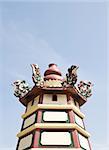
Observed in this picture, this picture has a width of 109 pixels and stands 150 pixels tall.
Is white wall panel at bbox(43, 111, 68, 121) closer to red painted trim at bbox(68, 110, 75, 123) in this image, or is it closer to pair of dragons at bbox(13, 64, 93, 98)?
red painted trim at bbox(68, 110, 75, 123)

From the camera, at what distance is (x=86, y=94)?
15.3m

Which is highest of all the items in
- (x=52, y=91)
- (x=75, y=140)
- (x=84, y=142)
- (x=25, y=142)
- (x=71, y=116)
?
(x=52, y=91)

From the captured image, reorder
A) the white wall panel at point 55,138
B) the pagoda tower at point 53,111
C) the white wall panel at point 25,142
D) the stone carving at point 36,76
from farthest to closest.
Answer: the stone carving at point 36,76 < the white wall panel at point 25,142 < the pagoda tower at point 53,111 < the white wall panel at point 55,138

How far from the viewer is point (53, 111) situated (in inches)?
538

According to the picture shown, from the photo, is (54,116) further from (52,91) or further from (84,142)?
(84,142)

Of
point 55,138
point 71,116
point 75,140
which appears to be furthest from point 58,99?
point 75,140

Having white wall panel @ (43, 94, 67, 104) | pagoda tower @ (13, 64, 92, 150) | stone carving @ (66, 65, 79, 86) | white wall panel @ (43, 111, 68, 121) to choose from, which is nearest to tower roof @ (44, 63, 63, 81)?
pagoda tower @ (13, 64, 92, 150)

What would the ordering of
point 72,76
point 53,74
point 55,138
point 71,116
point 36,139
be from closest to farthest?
point 36,139 → point 55,138 → point 71,116 → point 72,76 → point 53,74

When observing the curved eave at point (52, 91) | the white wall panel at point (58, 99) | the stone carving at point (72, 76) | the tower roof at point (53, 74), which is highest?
the tower roof at point (53, 74)

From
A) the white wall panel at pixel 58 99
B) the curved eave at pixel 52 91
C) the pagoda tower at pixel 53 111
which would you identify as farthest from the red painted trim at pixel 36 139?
the curved eave at pixel 52 91

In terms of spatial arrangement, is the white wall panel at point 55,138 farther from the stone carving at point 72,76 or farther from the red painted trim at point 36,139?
the stone carving at point 72,76

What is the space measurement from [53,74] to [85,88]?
1631 mm

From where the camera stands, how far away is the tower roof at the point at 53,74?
49.1ft

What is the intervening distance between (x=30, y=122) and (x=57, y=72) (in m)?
2.87
